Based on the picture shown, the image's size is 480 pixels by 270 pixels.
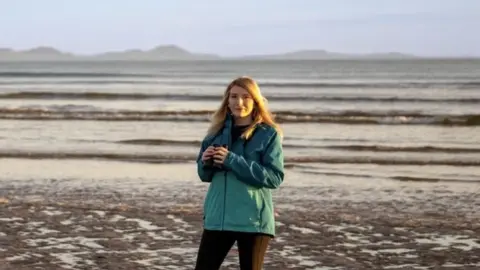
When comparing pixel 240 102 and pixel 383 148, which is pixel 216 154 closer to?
pixel 240 102

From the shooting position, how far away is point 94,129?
84.9ft

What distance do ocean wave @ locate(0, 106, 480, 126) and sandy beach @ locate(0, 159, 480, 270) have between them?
14754 millimetres

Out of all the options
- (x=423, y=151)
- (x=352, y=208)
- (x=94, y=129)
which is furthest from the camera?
(x=94, y=129)

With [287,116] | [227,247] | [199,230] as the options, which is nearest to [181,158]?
[199,230]

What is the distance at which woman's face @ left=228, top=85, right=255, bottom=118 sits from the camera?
511 centimetres

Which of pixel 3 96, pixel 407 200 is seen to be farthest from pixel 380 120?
pixel 3 96

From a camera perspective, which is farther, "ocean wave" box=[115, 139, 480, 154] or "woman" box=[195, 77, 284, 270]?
"ocean wave" box=[115, 139, 480, 154]

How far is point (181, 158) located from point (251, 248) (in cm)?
1256

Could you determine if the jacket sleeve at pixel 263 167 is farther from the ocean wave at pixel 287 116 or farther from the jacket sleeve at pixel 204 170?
the ocean wave at pixel 287 116

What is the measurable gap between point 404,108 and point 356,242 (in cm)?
2644

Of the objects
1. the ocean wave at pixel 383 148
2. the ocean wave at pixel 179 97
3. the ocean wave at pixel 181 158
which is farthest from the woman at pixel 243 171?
the ocean wave at pixel 179 97

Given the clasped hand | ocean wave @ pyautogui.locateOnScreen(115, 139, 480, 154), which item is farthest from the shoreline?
ocean wave @ pyautogui.locateOnScreen(115, 139, 480, 154)

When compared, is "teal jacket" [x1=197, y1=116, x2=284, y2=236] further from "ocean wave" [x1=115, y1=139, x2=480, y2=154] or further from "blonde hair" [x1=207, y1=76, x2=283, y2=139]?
"ocean wave" [x1=115, y1=139, x2=480, y2=154]

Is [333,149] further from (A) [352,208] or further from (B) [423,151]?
(A) [352,208]
